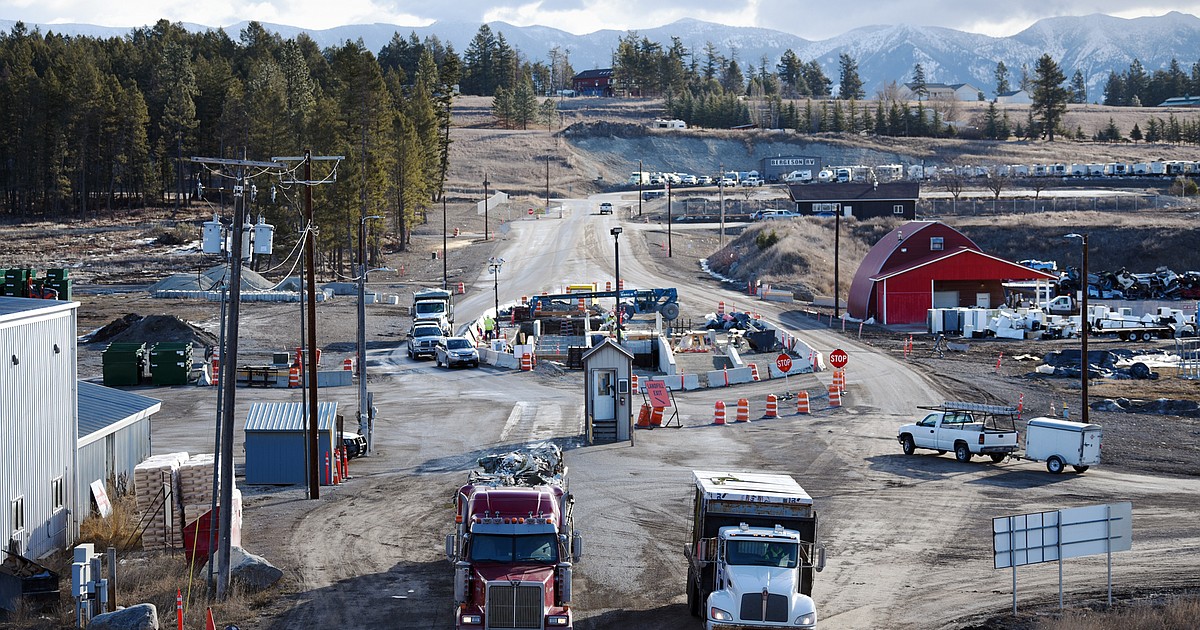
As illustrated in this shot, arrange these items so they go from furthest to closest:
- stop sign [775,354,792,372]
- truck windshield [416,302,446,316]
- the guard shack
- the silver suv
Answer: truck windshield [416,302,446,316] → the silver suv → stop sign [775,354,792,372] → the guard shack

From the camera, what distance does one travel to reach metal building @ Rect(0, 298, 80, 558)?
880 inches

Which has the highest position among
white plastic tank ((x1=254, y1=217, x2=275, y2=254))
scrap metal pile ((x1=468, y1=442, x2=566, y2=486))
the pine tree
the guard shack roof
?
the pine tree

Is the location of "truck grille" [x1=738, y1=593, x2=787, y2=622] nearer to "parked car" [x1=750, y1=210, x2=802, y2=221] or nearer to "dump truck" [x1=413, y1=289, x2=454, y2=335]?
"dump truck" [x1=413, y1=289, x2=454, y2=335]

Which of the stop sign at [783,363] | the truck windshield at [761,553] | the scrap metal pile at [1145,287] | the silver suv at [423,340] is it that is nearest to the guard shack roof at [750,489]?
the truck windshield at [761,553]

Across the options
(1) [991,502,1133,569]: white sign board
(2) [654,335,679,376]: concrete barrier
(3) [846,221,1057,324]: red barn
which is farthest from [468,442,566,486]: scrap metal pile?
(3) [846,221,1057,324]: red barn

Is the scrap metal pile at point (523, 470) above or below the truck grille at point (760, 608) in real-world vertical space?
above

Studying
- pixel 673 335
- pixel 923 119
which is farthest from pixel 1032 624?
pixel 923 119

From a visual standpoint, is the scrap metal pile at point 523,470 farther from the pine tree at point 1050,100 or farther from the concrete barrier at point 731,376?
the pine tree at point 1050,100

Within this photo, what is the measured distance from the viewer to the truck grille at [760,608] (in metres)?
16.9

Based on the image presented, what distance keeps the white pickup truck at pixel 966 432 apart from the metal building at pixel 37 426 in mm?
23060

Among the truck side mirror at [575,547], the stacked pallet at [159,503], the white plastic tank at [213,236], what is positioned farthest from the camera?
the stacked pallet at [159,503]

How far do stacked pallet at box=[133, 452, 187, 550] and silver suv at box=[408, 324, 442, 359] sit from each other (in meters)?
30.5

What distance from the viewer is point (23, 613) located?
19578 mm

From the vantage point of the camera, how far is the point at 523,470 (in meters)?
22.7
